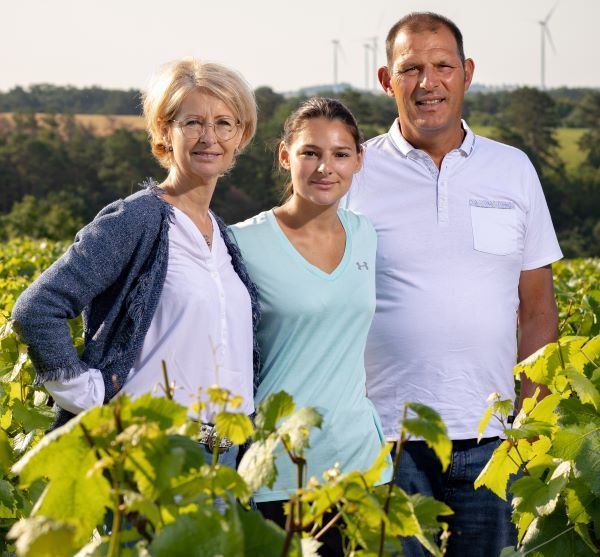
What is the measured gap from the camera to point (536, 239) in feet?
13.1

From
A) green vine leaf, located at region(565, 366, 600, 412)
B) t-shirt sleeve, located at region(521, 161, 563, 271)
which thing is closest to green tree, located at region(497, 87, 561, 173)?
t-shirt sleeve, located at region(521, 161, 563, 271)

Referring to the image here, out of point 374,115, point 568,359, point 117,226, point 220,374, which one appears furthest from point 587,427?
point 374,115

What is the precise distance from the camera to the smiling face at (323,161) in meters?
3.60

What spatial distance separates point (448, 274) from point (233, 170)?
85823 mm

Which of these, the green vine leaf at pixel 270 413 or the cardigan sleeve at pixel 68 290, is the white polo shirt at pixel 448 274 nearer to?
the cardigan sleeve at pixel 68 290

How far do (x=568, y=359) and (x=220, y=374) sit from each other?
1014 mm

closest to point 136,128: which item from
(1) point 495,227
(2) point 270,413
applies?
(1) point 495,227

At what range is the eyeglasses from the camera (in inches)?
132

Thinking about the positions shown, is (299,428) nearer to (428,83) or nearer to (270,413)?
(270,413)

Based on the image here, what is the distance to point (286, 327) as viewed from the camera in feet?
11.3

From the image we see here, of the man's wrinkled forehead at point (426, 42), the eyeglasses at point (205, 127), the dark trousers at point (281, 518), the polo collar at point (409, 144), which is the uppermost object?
the man's wrinkled forehead at point (426, 42)

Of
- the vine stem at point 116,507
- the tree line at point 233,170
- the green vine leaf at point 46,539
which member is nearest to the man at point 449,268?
the vine stem at point 116,507

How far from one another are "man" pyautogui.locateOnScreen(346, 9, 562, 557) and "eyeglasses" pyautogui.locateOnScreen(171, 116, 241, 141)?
71cm

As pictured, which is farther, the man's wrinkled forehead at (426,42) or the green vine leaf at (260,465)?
the man's wrinkled forehead at (426,42)
